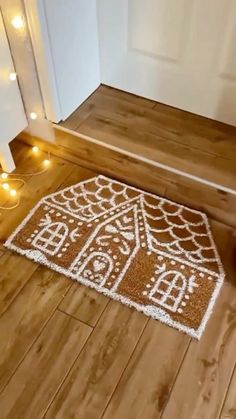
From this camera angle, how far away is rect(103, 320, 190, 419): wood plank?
3.80ft

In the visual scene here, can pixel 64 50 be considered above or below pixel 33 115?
above

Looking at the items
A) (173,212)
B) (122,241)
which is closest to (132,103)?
(173,212)

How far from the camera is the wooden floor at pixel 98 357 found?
117 cm

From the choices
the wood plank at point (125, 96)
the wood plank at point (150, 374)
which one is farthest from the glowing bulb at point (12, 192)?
the wood plank at point (150, 374)

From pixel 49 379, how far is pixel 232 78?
49.3 inches

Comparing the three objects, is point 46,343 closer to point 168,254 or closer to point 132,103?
point 168,254

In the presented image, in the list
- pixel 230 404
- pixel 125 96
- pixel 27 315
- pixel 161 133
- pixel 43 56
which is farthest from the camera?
pixel 125 96

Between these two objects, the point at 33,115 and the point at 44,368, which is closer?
the point at 44,368

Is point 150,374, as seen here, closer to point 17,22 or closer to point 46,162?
point 46,162

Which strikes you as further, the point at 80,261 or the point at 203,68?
the point at 203,68

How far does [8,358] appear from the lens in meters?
1.25

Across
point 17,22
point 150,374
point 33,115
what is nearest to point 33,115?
point 33,115

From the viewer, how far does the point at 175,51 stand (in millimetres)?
1633

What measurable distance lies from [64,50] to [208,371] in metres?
1.23
